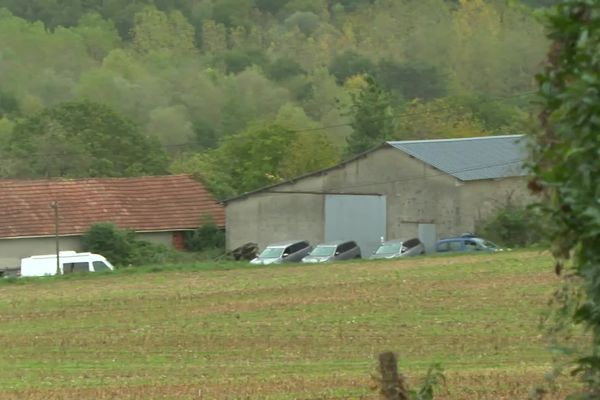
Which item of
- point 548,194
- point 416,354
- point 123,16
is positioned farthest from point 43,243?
point 123,16

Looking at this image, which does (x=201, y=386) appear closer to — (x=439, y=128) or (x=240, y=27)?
(x=439, y=128)

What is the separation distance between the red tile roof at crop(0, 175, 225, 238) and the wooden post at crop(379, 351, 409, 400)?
45.3 metres

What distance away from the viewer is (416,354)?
19.1 meters

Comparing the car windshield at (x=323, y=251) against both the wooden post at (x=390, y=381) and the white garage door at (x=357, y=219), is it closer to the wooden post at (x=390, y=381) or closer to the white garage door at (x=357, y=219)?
the white garage door at (x=357, y=219)

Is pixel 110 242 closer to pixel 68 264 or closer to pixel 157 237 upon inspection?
pixel 157 237

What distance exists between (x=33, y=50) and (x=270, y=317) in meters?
117

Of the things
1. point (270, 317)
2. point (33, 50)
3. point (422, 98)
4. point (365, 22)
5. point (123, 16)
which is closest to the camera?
point (270, 317)

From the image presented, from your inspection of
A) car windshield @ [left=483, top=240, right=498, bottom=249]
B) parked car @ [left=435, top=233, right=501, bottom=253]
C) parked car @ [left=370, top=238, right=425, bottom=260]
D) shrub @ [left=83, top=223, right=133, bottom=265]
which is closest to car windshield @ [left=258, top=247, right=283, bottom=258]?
parked car @ [left=370, top=238, right=425, bottom=260]

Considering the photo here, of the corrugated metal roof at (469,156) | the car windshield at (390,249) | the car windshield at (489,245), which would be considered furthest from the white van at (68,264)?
the corrugated metal roof at (469,156)

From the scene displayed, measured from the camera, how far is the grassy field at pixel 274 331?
15.9m

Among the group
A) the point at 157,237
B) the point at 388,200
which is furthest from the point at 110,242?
the point at 388,200

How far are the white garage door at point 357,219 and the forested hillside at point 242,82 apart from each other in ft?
20.2

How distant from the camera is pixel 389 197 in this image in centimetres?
5384

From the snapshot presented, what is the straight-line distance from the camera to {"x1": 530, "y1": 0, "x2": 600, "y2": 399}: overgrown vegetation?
5.40m
